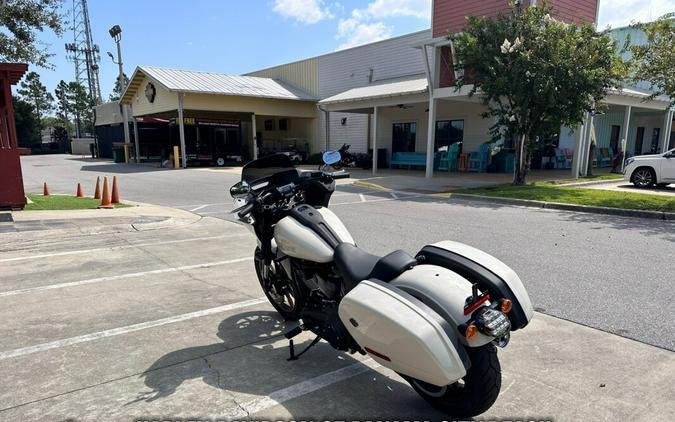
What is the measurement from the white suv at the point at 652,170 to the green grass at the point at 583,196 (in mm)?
3010

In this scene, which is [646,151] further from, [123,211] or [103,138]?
[103,138]

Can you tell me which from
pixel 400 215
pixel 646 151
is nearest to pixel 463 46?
pixel 400 215

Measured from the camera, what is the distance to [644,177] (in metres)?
15.3

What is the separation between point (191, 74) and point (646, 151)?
31.2 meters

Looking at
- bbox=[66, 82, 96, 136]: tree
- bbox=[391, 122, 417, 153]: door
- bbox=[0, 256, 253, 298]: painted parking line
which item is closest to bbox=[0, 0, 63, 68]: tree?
bbox=[0, 256, 253, 298]: painted parking line

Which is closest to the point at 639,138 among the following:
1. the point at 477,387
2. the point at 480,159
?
the point at 480,159

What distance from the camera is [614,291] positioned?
484 centimetres

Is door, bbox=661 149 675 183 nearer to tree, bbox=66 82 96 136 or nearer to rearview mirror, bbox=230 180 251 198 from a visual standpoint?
rearview mirror, bbox=230 180 251 198

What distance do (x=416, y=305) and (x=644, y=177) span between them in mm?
16587

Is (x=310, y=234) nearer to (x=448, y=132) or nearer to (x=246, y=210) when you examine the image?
(x=246, y=210)

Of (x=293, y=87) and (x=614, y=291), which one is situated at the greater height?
(x=293, y=87)

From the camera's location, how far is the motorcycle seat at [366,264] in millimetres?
2609

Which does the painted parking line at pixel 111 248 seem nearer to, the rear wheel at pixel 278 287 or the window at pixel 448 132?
the rear wheel at pixel 278 287

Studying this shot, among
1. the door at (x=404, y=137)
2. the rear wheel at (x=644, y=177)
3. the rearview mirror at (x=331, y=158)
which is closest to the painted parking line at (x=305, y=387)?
the rearview mirror at (x=331, y=158)
